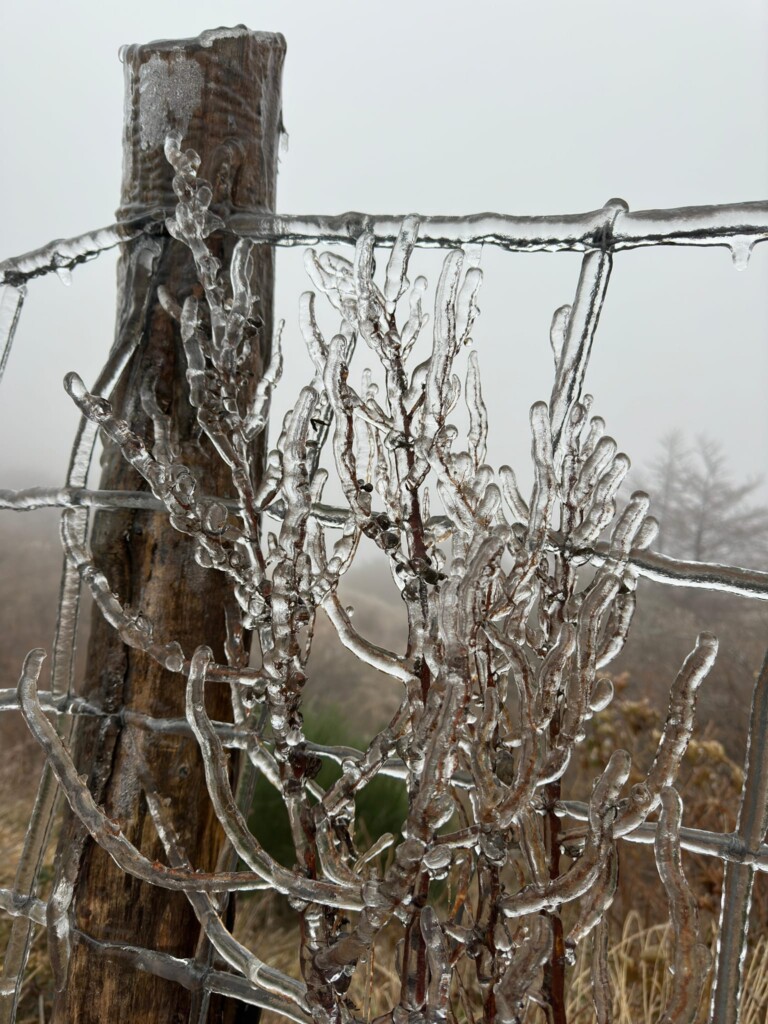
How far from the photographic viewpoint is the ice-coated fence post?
904 millimetres

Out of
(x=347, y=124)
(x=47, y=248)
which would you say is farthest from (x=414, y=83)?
(x=47, y=248)

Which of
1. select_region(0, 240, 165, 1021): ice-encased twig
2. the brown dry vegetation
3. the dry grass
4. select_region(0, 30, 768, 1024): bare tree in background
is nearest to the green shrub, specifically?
the brown dry vegetation

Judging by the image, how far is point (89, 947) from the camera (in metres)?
0.90

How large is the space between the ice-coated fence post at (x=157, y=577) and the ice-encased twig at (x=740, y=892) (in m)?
0.44

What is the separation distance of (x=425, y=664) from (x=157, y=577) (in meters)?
0.40

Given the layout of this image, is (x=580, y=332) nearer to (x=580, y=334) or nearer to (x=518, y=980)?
(x=580, y=334)

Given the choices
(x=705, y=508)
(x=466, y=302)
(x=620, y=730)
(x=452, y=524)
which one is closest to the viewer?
(x=466, y=302)

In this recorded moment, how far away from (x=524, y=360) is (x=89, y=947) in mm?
3434

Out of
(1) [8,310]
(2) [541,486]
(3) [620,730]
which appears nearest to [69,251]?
(1) [8,310]

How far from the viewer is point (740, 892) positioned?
705 mm

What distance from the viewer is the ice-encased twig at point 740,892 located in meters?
0.70

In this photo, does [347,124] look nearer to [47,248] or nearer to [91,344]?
[91,344]

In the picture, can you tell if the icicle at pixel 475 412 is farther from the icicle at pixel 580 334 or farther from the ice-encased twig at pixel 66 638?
the ice-encased twig at pixel 66 638

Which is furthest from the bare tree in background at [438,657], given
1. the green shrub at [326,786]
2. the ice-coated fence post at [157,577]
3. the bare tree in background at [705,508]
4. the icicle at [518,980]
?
the bare tree in background at [705,508]
